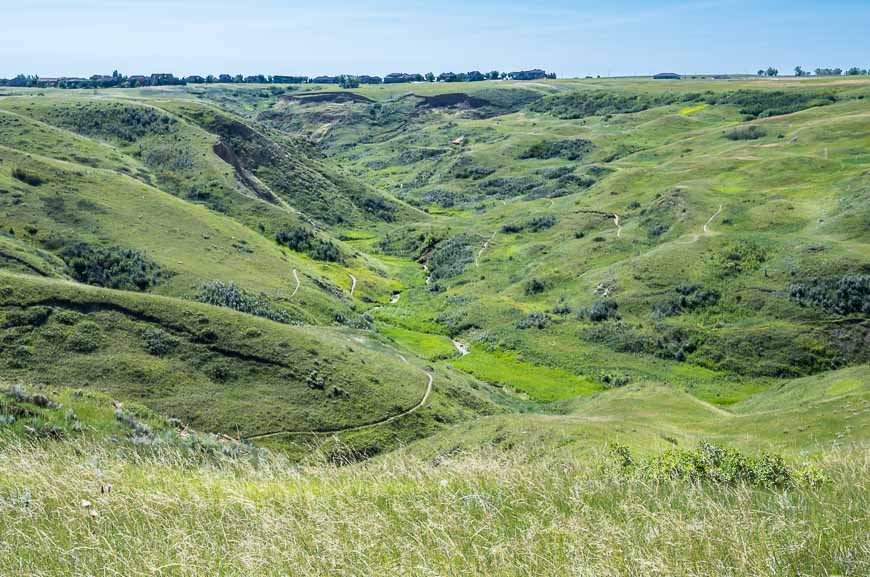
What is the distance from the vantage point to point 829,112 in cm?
15362

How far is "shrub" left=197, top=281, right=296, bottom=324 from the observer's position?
6900 centimetres

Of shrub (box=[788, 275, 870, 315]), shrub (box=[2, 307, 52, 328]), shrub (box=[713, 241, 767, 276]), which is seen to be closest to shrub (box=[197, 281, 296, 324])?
shrub (box=[2, 307, 52, 328])

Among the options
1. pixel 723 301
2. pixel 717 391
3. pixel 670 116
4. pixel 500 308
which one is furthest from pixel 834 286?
pixel 670 116

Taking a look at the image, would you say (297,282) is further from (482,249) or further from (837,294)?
(837,294)

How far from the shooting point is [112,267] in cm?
7138

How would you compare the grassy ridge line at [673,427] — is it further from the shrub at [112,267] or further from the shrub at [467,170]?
the shrub at [467,170]

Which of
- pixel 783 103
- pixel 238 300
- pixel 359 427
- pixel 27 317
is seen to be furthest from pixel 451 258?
pixel 783 103

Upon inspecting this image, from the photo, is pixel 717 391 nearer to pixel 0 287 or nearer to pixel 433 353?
pixel 433 353

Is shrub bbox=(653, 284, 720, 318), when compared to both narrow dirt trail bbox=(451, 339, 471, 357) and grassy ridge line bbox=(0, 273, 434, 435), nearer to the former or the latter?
narrow dirt trail bbox=(451, 339, 471, 357)

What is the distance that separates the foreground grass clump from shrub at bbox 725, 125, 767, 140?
499 ft

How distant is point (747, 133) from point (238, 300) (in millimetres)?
121527

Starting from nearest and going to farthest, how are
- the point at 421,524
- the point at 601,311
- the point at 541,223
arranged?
the point at 421,524
the point at 601,311
the point at 541,223

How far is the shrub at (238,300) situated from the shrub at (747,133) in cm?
11511

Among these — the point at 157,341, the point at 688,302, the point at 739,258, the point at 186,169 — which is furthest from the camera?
the point at 186,169
